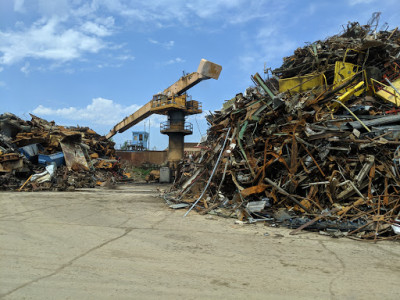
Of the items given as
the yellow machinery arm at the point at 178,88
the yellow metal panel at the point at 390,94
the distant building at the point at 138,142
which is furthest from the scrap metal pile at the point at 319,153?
the distant building at the point at 138,142

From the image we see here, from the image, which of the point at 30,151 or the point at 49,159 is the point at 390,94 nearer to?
the point at 49,159

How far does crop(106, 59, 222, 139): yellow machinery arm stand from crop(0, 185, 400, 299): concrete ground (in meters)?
11.7

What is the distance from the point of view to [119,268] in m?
3.49

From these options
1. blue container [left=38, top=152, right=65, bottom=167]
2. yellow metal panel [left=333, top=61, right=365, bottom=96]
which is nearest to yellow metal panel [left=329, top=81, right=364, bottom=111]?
yellow metal panel [left=333, top=61, right=365, bottom=96]

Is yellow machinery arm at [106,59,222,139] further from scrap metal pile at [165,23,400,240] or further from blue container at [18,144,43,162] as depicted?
blue container at [18,144,43,162]

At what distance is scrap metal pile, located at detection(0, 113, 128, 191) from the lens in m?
13.0

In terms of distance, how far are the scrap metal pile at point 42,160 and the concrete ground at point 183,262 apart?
25.4 feet

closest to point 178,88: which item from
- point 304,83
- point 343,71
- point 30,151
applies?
point 30,151

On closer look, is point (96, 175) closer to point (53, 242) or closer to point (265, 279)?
point (53, 242)

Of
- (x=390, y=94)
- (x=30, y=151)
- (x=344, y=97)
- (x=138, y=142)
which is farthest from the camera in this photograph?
(x=138, y=142)

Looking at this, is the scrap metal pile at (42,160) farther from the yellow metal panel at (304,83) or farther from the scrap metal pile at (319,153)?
the yellow metal panel at (304,83)

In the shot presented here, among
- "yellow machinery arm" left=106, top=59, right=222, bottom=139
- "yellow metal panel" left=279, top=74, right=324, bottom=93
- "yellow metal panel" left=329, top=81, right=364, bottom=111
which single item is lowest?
"yellow metal panel" left=329, top=81, right=364, bottom=111

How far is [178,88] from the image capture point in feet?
87.4

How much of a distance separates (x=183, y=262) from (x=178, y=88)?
2415 cm
